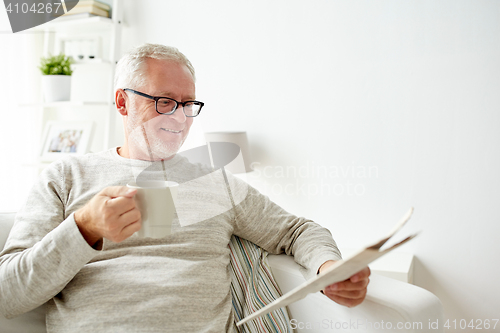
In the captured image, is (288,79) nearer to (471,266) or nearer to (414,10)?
(414,10)

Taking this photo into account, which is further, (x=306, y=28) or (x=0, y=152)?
(x=0, y=152)

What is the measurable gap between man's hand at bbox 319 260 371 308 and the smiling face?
0.58 meters

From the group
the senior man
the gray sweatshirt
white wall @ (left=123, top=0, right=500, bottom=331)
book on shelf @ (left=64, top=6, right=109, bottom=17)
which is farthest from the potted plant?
the gray sweatshirt

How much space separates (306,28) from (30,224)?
1664mm

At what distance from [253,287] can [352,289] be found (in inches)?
13.0

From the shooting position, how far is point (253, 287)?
1.07m

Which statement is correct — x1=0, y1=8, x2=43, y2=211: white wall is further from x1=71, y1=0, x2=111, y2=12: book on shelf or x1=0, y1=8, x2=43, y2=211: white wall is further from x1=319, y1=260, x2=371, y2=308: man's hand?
x1=319, y1=260, x2=371, y2=308: man's hand

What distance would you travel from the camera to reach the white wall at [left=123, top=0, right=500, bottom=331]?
1755 mm

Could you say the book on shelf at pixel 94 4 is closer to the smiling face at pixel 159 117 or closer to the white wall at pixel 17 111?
the white wall at pixel 17 111

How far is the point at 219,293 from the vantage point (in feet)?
3.22

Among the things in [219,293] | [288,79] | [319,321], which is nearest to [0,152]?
[288,79]

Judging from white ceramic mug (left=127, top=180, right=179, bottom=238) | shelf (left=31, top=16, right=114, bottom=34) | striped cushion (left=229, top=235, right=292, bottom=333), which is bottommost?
striped cushion (left=229, top=235, right=292, bottom=333)

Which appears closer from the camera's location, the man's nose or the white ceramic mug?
the white ceramic mug

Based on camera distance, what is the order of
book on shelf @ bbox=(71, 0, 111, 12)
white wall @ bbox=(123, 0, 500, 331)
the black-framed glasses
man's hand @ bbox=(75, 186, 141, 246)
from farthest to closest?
book on shelf @ bbox=(71, 0, 111, 12), white wall @ bbox=(123, 0, 500, 331), the black-framed glasses, man's hand @ bbox=(75, 186, 141, 246)
